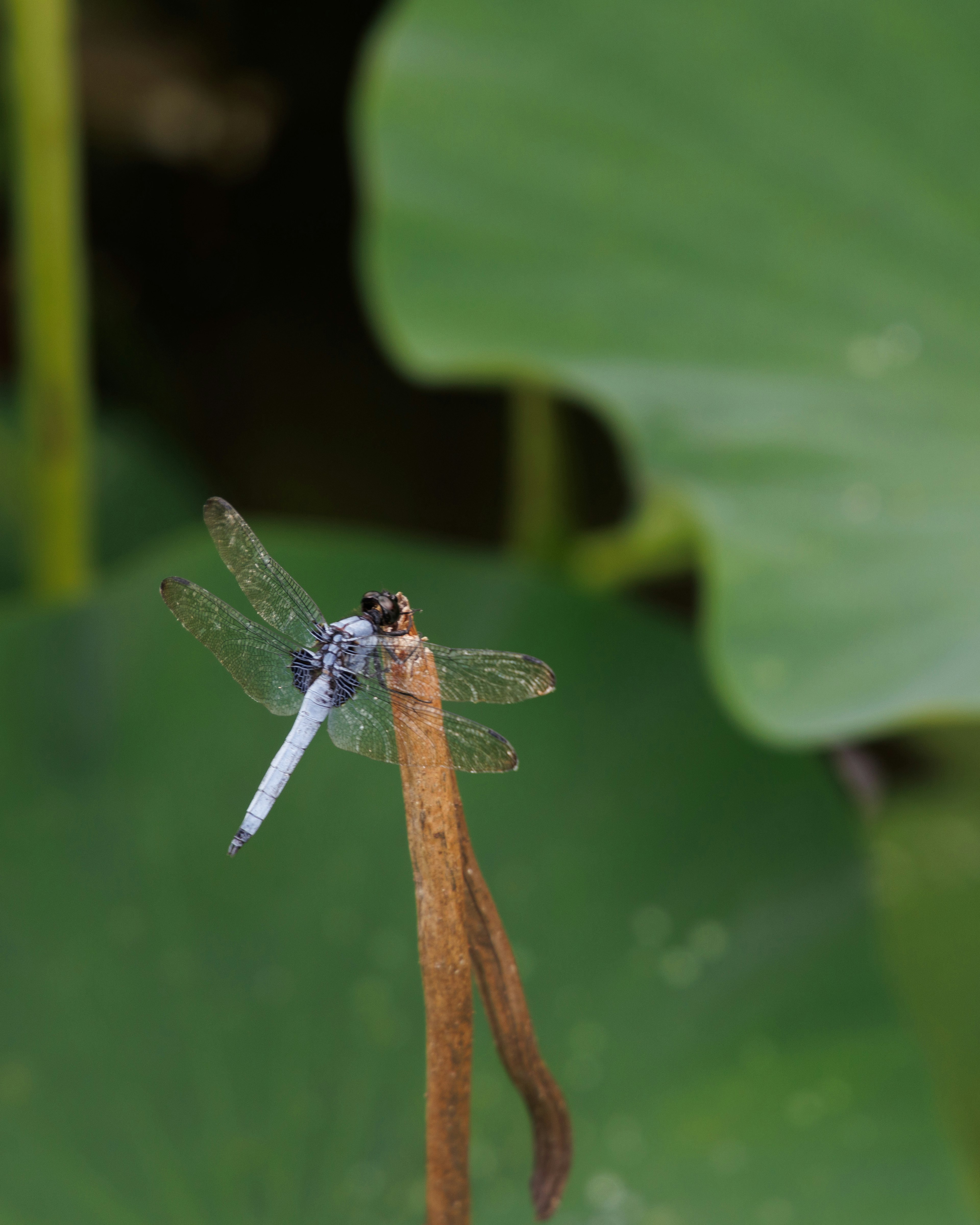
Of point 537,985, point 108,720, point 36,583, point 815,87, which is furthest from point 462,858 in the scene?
point 36,583

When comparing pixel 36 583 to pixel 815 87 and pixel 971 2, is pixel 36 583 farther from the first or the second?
pixel 971 2

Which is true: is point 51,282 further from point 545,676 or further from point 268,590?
point 545,676

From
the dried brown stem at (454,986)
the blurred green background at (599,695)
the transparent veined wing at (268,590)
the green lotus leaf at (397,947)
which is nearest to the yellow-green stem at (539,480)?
the blurred green background at (599,695)

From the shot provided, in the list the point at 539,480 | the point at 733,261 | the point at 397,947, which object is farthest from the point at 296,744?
the point at 539,480

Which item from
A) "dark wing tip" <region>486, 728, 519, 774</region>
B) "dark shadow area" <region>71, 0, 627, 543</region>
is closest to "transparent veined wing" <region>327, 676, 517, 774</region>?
"dark wing tip" <region>486, 728, 519, 774</region>

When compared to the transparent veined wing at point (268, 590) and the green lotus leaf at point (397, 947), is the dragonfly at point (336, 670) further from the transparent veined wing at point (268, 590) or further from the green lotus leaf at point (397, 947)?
the green lotus leaf at point (397, 947)

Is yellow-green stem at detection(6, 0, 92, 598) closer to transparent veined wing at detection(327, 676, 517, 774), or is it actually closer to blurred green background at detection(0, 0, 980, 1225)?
blurred green background at detection(0, 0, 980, 1225)
